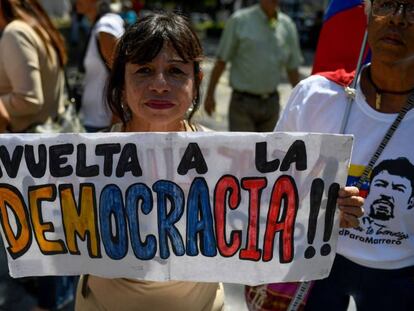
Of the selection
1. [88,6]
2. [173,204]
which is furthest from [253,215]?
[88,6]

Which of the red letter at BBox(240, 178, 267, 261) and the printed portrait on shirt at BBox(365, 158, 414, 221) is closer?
the red letter at BBox(240, 178, 267, 261)

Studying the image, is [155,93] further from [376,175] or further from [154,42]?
[376,175]

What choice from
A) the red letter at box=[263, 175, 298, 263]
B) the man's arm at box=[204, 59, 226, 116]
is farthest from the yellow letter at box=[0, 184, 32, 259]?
the man's arm at box=[204, 59, 226, 116]

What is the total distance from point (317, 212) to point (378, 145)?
0.32 m

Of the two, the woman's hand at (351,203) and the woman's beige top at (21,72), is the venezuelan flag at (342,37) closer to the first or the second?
the woman's hand at (351,203)

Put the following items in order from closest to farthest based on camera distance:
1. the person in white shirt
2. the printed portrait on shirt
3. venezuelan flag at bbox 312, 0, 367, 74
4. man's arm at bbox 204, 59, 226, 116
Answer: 1. the printed portrait on shirt
2. venezuelan flag at bbox 312, 0, 367, 74
3. the person in white shirt
4. man's arm at bbox 204, 59, 226, 116

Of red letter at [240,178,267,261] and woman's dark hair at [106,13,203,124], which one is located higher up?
woman's dark hair at [106,13,203,124]

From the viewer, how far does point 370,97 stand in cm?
186

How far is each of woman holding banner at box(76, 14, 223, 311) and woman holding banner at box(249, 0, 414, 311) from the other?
43 centimetres

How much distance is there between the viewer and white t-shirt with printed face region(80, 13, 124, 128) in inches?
137

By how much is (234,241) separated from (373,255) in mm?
481

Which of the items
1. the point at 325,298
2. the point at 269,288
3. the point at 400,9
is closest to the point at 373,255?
the point at 325,298

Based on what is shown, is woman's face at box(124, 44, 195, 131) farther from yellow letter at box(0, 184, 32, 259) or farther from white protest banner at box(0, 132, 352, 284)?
yellow letter at box(0, 184, 32, 259)

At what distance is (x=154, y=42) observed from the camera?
1597 millimetres
